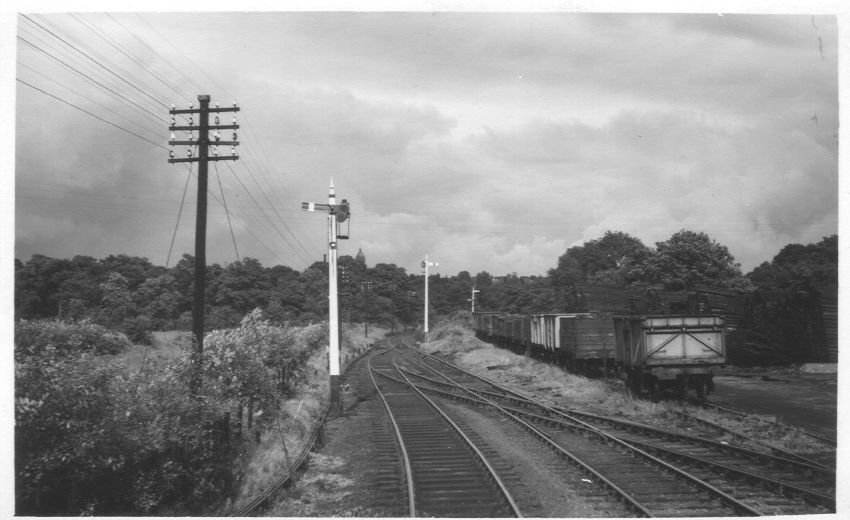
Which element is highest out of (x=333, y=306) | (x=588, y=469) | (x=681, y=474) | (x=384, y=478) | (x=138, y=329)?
(x=333, y=306)

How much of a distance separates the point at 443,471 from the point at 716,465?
446 centimetres

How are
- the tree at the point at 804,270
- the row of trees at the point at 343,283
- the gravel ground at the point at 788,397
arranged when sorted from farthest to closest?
1. the row of trees at the point at 343,283
2. the tree at the point at 804,270
3. the gravel ground at the point at 788,397

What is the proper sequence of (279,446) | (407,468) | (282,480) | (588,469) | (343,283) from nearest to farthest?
(282,480) → (588,469) → (407,468) → (279,446) → (343,283)

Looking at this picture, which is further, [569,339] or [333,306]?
[569,339]

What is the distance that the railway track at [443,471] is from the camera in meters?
7.71

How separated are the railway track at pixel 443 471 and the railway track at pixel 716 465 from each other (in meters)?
1.97

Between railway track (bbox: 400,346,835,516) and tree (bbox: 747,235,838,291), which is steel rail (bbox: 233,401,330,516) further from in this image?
tree (bbox: 747,235,838,291)

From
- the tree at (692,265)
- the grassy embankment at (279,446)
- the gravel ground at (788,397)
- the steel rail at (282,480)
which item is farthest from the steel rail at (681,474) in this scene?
the tree at (692,265)

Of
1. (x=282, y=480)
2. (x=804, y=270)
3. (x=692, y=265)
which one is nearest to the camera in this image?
(x=282, y=480)

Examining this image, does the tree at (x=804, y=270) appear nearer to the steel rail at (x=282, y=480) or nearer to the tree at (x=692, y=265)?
the tree at (x=692, y=265)

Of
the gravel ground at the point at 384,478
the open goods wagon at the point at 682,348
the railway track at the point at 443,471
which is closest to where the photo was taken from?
the railway track at the point at 443,471

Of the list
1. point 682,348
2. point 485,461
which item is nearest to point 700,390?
point 682,348

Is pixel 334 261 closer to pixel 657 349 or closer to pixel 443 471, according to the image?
pixel 443 471

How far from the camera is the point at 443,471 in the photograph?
9453mm
